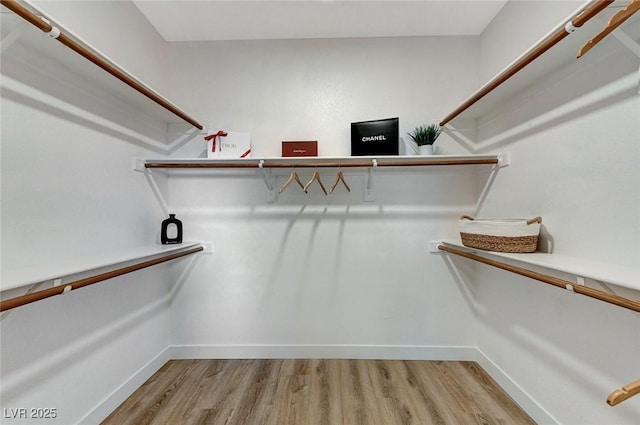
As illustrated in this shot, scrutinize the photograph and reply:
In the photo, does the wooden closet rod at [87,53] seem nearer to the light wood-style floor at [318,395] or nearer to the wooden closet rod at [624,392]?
the light wood-style floor at [318,395]

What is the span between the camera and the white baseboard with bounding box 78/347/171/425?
1.38 meters

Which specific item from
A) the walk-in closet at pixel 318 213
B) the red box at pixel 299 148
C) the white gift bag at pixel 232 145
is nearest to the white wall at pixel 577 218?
the walk-in closet at pixel 318 213

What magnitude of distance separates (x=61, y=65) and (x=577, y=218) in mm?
2332

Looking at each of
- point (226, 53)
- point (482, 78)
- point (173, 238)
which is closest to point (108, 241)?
point (173, 238)

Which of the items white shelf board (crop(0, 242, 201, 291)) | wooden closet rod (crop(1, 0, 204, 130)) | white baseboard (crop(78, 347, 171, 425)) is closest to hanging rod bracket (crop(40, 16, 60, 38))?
wooden closet rod (crop(1, 0, 204, 130))

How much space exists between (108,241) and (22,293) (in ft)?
1.96

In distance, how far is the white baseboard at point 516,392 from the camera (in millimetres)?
1382

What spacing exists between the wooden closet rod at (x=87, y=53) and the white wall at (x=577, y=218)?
6.57 ft

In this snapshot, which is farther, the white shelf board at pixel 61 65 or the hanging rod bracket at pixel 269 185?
the hanging rod bracket at pixel 269 185

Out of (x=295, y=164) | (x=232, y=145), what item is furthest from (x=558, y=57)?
(x=232, y=145)

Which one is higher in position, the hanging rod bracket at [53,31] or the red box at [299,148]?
the hanging rod bracket at [53,31]

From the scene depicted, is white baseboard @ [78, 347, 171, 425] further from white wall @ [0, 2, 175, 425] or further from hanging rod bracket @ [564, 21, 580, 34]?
hanging rod bracket @ [564, 21, 580, 34]

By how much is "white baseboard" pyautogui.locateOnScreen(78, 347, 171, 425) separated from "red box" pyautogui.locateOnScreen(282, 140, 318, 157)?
5.39ft

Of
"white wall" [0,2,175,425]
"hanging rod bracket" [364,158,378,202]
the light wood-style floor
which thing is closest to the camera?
"white wall" [0,2,175,425]
